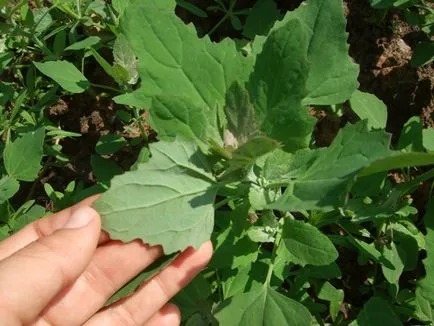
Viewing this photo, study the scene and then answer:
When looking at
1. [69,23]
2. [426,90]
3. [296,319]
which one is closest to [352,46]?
[426,90]

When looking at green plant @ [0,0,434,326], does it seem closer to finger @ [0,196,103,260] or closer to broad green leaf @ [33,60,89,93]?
broad green leaf @ [33,60,89,93]

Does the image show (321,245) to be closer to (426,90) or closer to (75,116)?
(426,90)

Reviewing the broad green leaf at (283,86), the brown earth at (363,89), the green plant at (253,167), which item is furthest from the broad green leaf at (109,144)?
the broad green leaf at (283,86)

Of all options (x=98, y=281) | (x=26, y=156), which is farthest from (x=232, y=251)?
(x=26, y=156)

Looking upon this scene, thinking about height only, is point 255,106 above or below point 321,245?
above

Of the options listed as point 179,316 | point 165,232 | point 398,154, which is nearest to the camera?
point 398,154

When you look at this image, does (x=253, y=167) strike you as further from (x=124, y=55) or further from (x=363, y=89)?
(x=363, y=89)

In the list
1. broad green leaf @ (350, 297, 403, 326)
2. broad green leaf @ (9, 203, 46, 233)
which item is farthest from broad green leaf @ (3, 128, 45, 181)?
broad green leaf @ (350, 297, 403, 326)

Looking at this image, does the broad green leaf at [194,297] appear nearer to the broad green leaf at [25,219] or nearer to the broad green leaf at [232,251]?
the broad green leaf at [232,251]
